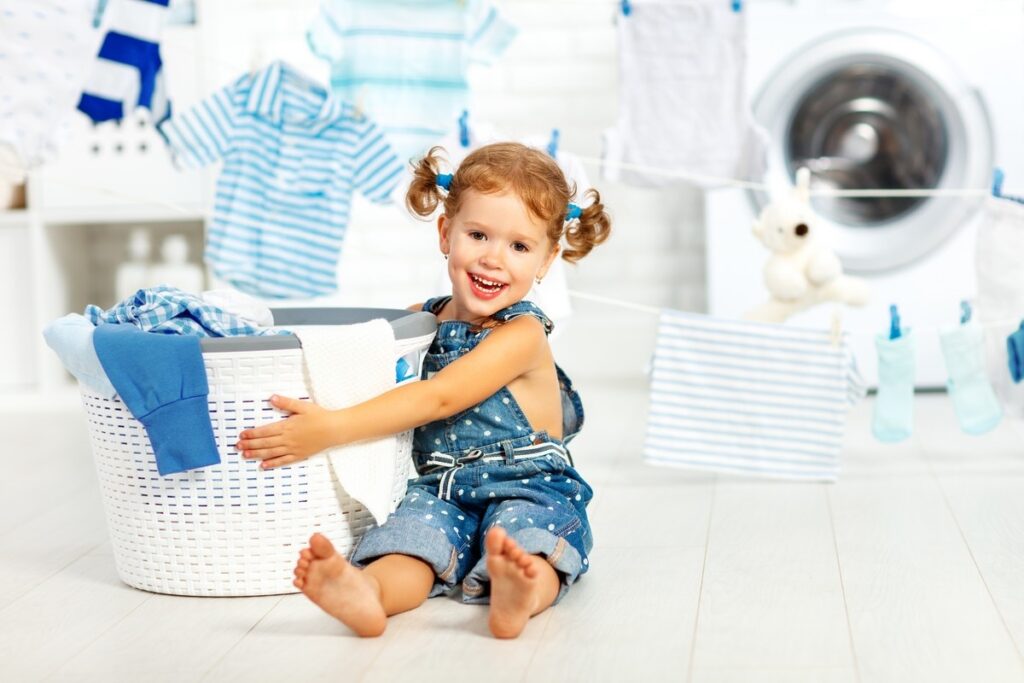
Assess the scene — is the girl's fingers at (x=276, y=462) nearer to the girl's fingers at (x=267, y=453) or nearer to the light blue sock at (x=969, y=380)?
the girl's fingers at (x=267, y=453)

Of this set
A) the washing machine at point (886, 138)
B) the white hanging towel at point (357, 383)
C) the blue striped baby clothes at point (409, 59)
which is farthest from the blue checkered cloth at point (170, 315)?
the washing machine at point (886, 138)

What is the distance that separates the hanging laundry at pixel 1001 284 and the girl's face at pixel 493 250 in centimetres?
90

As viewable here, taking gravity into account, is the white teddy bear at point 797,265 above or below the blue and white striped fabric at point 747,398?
above

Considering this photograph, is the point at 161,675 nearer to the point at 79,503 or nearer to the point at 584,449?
the point at 79,503

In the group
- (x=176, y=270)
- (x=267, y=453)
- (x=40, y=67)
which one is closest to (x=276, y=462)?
(x=267, y=453)

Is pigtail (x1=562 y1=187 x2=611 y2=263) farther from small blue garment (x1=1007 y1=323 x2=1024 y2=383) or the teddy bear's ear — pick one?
small blue garment (x1=1007 y1=323 x2=1024 y2=383)

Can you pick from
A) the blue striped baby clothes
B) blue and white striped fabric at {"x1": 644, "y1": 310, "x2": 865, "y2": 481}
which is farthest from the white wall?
blue and white striped fabric at {"x1": 644, "y1": 310, "x2": 865, "y2": 481}

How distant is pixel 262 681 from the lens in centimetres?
121

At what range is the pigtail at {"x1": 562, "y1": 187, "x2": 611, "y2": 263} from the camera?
5.51 feet

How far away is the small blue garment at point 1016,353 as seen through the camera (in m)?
2.04

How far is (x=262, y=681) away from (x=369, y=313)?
70cm

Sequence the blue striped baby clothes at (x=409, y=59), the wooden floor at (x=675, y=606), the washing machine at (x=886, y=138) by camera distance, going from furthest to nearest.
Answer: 1. the washing machine at (x=886, y=138)
2. the blue striped baby clothes at (x=409, y=59)
3. the wooden floor at (x=675, y=606)

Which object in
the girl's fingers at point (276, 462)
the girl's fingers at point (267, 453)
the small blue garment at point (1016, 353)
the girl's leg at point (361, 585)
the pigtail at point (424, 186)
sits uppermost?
the pigtail at point (424, 186)

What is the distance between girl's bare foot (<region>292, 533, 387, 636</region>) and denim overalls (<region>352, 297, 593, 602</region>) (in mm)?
115
